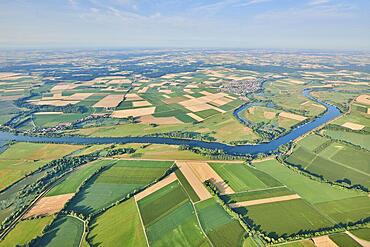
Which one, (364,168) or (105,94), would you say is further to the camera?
(105,94)

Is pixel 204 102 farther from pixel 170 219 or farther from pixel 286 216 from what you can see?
pixel 170 219

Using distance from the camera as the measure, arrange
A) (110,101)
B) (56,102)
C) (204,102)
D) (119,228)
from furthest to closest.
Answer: (110,101) < (56,102) < (204,102) < (119,228)

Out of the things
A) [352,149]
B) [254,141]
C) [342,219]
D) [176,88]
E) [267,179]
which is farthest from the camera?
[176,88]

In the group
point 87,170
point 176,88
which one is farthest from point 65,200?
point 176,88

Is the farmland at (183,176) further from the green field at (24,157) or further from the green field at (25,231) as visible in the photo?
the green field at (24,157)

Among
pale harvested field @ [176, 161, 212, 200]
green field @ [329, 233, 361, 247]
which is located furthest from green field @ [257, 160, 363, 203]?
pale harvested field @ [176, 161, 212, 200]

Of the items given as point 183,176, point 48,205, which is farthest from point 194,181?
point 48,205

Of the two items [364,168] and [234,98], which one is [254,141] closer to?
[364,168]
